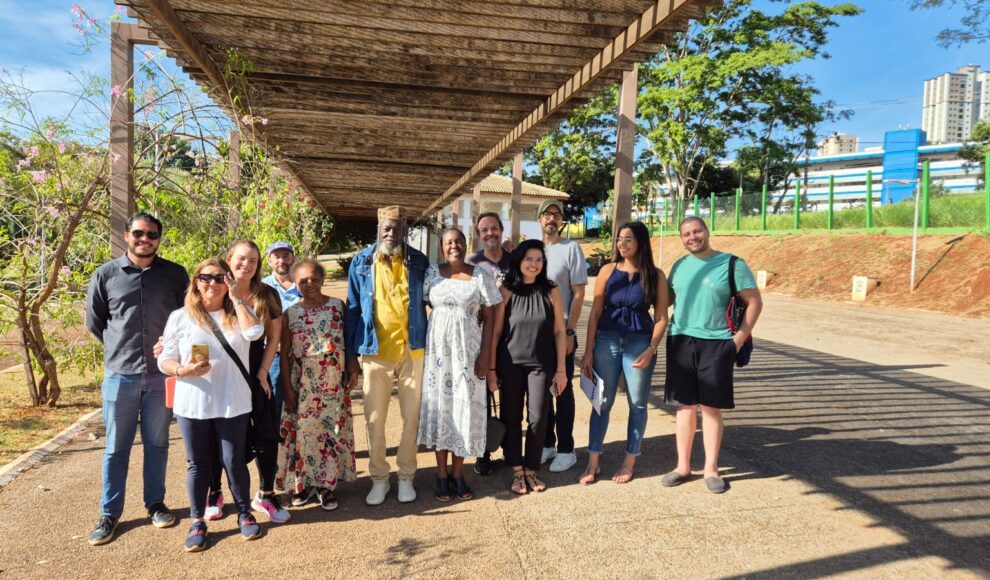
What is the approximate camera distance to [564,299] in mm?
4324

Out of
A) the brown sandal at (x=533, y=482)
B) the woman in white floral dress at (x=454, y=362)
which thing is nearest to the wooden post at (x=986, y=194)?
the brown sandal at (x=533, y=482)

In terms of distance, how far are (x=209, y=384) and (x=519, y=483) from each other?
6.01 feet

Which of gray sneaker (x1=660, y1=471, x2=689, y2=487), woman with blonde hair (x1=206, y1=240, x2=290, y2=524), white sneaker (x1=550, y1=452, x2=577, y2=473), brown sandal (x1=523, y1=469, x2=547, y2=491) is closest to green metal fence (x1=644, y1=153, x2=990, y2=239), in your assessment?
gray sneaker (x1=660, y1=471, x2=689, y2=487)

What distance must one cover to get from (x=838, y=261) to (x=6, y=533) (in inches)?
791

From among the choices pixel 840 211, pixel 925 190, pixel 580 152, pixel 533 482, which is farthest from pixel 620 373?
pixel 580 152

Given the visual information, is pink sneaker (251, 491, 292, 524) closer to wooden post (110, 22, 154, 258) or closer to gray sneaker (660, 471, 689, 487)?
gray sneaker (660, 471, 689, 487)

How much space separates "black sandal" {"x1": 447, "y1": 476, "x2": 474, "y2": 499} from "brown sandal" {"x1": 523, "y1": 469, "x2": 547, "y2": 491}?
0.35 m

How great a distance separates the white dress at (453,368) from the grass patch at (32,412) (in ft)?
9.91

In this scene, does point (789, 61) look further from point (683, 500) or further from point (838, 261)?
point (683, 500)

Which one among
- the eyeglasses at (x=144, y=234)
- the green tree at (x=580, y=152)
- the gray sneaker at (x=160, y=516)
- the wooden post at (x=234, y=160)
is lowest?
the gray sneaker at (x=160, y=516)

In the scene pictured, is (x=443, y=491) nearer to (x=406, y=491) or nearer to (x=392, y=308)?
(x=406, y=491)

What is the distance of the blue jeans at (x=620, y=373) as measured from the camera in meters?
3.89

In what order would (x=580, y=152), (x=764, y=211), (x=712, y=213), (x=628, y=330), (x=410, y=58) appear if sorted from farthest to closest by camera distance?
(x=580, y=152), (x=712, y=213), (x=764, y=211), (x=410, y=58), (x=628, y=330)

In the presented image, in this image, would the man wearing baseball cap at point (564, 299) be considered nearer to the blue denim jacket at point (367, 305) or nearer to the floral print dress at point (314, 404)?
the blue denim jacket at point (367, 305)
